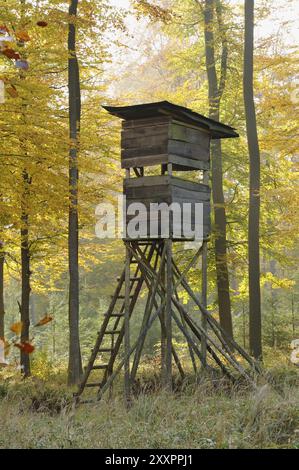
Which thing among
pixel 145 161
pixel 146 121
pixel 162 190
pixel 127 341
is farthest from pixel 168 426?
pixel 146 121

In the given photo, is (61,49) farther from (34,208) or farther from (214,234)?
(214,234)

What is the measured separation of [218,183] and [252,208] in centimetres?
200

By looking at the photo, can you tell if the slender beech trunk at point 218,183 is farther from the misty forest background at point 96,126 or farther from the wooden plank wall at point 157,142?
the wooden plank wall at point 157,142

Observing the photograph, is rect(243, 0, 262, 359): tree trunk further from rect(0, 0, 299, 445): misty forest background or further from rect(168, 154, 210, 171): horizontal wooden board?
rect(168, 154, 210, 171): horizontal wooden board

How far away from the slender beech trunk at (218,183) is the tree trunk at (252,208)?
1491 mm

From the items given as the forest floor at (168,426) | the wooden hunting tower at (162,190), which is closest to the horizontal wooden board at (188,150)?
the wooden hunting tower at (162,190)

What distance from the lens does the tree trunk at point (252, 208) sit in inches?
566

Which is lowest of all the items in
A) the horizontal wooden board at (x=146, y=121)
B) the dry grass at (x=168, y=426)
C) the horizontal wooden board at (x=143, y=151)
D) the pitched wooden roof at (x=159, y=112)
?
the dry grass at (x=168, y=426)

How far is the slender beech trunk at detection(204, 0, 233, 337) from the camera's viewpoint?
16.2 meters

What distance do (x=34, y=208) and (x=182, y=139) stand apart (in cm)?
378

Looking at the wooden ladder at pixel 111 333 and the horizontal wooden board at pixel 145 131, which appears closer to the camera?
the horizontal wooden board at pixel 145 131

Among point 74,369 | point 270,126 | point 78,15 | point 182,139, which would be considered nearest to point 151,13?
point 78,15

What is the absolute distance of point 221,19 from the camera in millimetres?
16625

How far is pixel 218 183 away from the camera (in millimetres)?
16375
